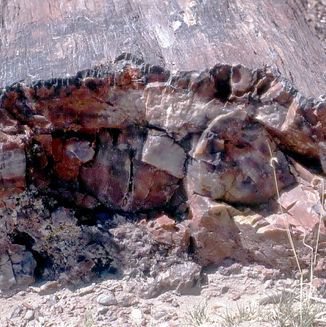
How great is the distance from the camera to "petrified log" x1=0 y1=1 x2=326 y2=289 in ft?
8.32

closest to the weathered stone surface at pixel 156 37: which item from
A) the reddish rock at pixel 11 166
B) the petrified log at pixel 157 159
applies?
the petrified log at pixel 157 159

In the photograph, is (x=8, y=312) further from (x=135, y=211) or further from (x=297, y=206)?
(x=297, y=206)

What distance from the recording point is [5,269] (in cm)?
271

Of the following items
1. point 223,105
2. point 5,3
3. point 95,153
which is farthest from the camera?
point 5,3

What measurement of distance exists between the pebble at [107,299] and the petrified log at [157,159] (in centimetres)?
13

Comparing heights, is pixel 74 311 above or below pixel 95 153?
below

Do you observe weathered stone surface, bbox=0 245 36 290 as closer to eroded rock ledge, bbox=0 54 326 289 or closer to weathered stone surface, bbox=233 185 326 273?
eroded rock ledge, bbox=0 54 326 289

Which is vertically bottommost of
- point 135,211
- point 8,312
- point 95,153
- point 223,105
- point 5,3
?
point 8,312

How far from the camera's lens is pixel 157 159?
8.65 feet

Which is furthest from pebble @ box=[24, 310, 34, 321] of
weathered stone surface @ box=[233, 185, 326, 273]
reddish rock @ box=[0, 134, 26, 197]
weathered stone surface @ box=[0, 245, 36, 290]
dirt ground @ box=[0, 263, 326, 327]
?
weathered stone surface @ box=[233, 185, 326, 273]

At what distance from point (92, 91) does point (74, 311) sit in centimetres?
77

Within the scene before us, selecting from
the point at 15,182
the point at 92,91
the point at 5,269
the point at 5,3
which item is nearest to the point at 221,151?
the point at 92,91

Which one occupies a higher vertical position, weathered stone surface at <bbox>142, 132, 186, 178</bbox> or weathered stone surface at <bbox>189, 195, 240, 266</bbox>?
weathered stone surface at <bbox>142, 132, 186, 178</bbox>

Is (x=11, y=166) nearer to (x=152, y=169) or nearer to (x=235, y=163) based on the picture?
(x=152, y=169)
